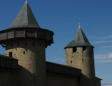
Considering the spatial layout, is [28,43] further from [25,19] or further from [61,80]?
[61,80]

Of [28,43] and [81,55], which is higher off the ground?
[28,43]

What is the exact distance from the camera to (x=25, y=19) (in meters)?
22.2

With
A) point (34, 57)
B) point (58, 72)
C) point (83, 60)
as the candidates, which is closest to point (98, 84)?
point (83, 60)

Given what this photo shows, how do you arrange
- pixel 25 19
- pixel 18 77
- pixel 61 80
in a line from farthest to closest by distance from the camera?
pixel 61 80, pixel 25 19, pixel 18 77

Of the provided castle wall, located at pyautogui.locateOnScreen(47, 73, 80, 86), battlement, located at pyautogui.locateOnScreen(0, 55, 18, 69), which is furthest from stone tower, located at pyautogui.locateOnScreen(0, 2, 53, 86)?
castle wall, located at pyautogui.locateOnScreen(47, 73, 80, 86)

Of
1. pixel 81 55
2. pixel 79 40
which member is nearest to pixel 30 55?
pixel 81 55

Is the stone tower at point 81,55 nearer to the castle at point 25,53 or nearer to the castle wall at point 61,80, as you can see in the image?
the castle wall at point 61,80

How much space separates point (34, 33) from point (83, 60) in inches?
446

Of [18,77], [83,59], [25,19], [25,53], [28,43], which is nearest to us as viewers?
[18,77]

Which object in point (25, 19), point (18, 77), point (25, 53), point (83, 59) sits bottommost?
point (18, 77)

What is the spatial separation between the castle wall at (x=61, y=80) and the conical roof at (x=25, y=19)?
569 centimetres

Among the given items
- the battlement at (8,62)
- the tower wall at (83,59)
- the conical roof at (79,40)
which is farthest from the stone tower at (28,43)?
the conical roof at (79,40)

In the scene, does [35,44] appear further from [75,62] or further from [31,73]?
[75,62]

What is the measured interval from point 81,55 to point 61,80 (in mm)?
5179
